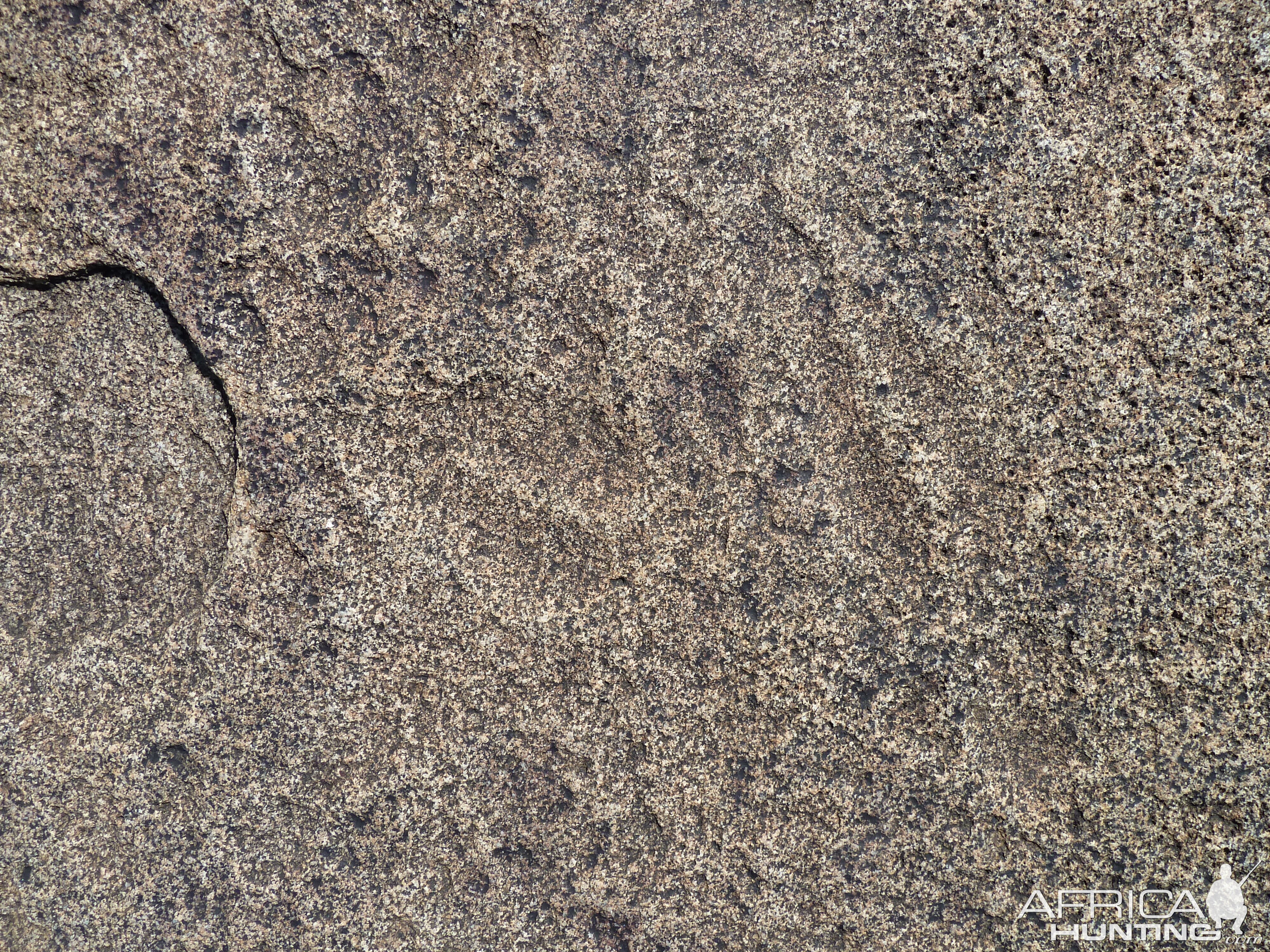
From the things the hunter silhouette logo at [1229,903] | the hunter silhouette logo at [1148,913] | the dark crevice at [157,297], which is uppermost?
the dark crevice at [157,297]

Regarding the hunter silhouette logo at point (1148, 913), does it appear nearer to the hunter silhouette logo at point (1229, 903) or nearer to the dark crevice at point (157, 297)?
the hunter silhouette logo at point (1229, 903)

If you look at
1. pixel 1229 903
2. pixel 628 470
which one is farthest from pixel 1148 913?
pixel 628 470

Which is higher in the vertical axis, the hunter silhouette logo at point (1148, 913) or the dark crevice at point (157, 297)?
the dark crevice at point (157, 297)

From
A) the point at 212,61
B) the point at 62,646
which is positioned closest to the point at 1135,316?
the point at 212,61

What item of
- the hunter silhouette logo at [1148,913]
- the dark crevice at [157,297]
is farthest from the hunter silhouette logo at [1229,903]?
the dark crevice at [157,297]

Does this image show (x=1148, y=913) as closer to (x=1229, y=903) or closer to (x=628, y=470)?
(x=1229, y=903)

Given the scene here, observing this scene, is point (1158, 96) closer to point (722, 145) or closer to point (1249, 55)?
point (1249, 55)

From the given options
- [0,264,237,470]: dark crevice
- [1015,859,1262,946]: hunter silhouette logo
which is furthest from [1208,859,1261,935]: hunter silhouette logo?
[0,264,237,470]: dark crevice
